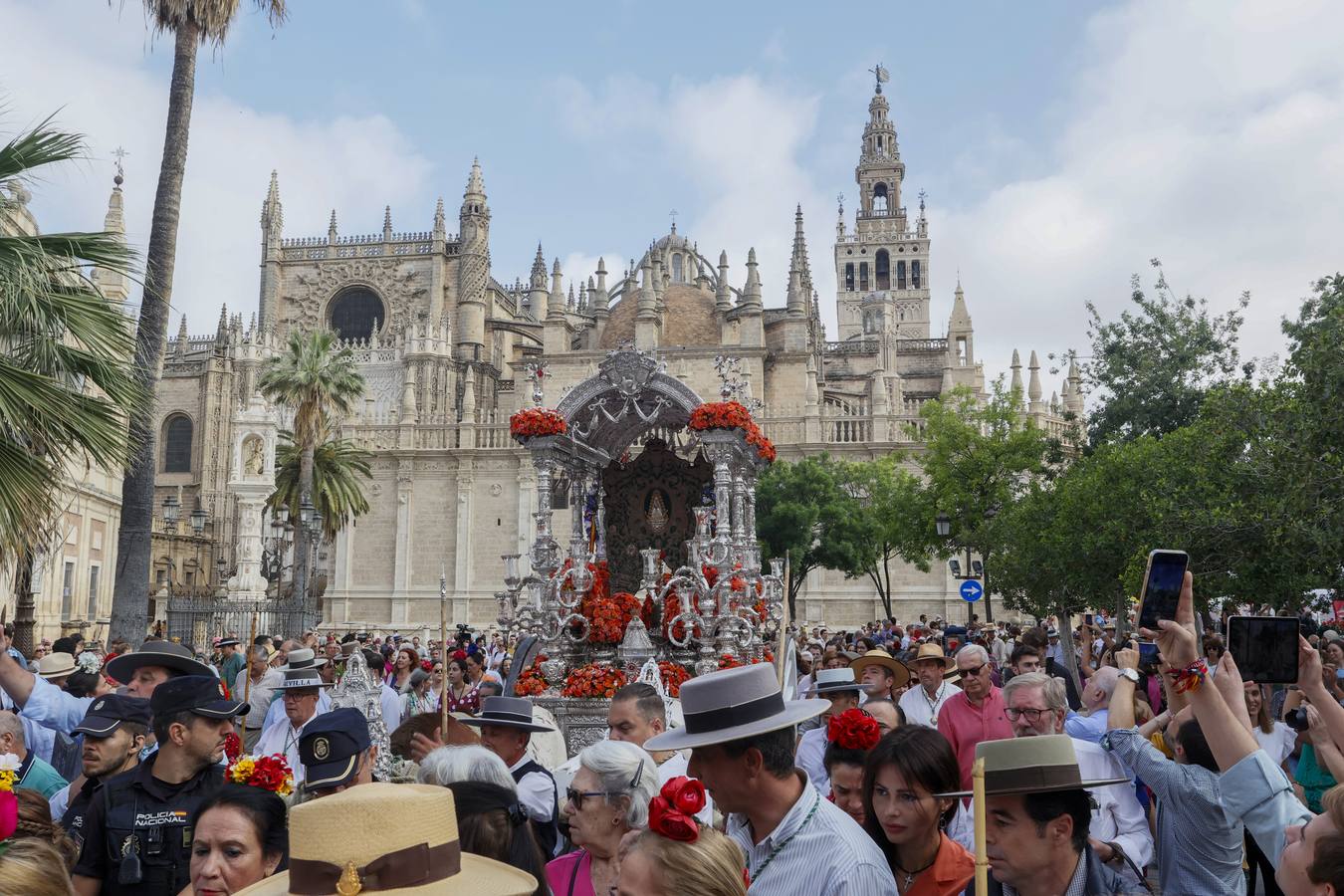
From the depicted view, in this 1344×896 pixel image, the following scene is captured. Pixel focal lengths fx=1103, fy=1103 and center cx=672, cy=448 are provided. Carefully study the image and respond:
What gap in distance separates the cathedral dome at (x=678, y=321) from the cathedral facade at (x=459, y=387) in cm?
10

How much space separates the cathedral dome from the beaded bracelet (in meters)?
45.1

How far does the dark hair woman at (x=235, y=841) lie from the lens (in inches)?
149

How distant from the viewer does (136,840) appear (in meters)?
4.47

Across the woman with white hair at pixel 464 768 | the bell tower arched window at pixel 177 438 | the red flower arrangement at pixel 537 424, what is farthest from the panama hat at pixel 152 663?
the bell tower arched window at pixel 177 438

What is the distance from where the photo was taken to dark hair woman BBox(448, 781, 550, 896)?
397 cm

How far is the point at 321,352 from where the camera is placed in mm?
35406

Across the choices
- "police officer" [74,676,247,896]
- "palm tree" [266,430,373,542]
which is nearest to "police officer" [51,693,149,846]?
"police officer" [74,676,247,896]

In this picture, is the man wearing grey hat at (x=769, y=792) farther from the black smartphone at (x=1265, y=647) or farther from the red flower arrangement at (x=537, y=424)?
the red flower arrangement at (x=537, y=424)

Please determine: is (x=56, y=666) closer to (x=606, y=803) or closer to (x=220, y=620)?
(x=606, y=803)

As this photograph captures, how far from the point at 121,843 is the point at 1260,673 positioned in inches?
181

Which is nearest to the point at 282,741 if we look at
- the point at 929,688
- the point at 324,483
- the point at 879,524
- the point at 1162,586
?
the point at 929,688

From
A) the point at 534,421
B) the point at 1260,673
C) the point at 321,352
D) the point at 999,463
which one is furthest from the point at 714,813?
the point at 321,352

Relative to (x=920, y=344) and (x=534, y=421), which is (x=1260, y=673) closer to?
(x=534, y=421)

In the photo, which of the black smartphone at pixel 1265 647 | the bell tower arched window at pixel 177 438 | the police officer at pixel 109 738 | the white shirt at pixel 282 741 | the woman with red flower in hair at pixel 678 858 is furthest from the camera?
the bell tower arched window at pixel 177 438
